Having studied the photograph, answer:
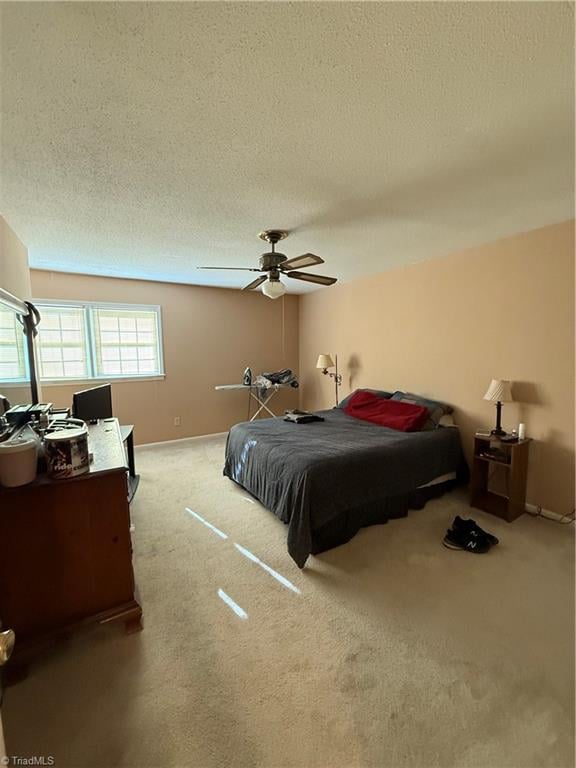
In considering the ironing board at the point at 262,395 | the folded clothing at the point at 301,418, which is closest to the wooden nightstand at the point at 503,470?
the folded clothing at the point at 301,418

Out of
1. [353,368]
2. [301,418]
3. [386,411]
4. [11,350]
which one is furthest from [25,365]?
[353,368]

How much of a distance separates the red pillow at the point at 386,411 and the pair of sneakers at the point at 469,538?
0.98 metres

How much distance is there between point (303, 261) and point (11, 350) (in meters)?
1.96

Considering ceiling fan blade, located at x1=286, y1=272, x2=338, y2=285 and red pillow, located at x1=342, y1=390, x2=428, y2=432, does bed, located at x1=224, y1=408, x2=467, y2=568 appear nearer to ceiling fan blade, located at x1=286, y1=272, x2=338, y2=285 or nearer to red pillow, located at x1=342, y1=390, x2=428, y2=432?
red pillow, located at x1=342, y1=390, x2=428, y2=432

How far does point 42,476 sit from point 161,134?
5.28ft

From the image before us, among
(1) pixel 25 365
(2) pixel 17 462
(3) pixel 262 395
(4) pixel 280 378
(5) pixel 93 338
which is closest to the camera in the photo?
(2) pixel 17 462

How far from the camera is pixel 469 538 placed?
2.29 metres

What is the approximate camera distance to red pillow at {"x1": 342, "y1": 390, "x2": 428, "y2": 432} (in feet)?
10.5

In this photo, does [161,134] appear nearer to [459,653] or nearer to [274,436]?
[274,436]

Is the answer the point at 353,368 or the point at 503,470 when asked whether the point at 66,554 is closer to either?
the point at 503,470

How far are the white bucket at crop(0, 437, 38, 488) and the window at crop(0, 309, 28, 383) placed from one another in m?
0.61

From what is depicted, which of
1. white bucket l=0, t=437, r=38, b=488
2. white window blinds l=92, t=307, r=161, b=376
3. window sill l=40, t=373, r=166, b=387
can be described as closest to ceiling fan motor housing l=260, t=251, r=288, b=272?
white bucket l=0, t=437, r=38, b=488

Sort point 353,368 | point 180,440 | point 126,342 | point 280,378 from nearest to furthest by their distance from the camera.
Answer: point 126,342 < point 353,368 < point 180,440 < point 280,378

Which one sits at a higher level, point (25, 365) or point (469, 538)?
point (25, 365)
